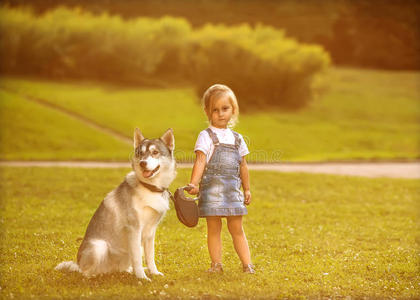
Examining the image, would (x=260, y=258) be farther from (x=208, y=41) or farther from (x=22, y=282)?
(x=208, y=41)

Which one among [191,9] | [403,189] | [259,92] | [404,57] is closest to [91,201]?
[403,189]

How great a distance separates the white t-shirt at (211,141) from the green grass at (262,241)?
192 cm

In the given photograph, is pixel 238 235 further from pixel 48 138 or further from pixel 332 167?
pixel 48 138

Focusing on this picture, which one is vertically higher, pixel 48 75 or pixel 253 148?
pixel 48 75

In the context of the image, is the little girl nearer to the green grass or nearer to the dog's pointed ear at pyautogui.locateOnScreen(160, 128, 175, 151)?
the dog's pointed ear at pyautogui.locateOnScreen(160, 128, 175, 151)

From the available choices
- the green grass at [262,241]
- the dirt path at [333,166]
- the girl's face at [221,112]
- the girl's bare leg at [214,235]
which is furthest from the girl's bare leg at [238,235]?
the dirt path at [333,166]

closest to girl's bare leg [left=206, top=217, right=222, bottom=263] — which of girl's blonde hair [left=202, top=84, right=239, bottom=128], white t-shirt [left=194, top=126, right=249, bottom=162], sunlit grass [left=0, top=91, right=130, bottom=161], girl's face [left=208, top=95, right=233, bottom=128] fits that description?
white t-shirt [left=194, top=126, right=249, bottom=162]

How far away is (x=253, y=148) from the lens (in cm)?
3253

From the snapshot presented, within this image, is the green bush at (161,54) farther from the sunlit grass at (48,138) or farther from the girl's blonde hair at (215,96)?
the girl's blonde hair at (215,96)

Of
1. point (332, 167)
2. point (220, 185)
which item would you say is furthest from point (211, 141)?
point (332, 167)

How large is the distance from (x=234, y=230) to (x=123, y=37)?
49.0m

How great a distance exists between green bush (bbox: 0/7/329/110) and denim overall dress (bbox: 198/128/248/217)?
119 feet

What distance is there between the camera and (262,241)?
11086 mm

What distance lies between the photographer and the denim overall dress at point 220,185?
7555 millimetres
